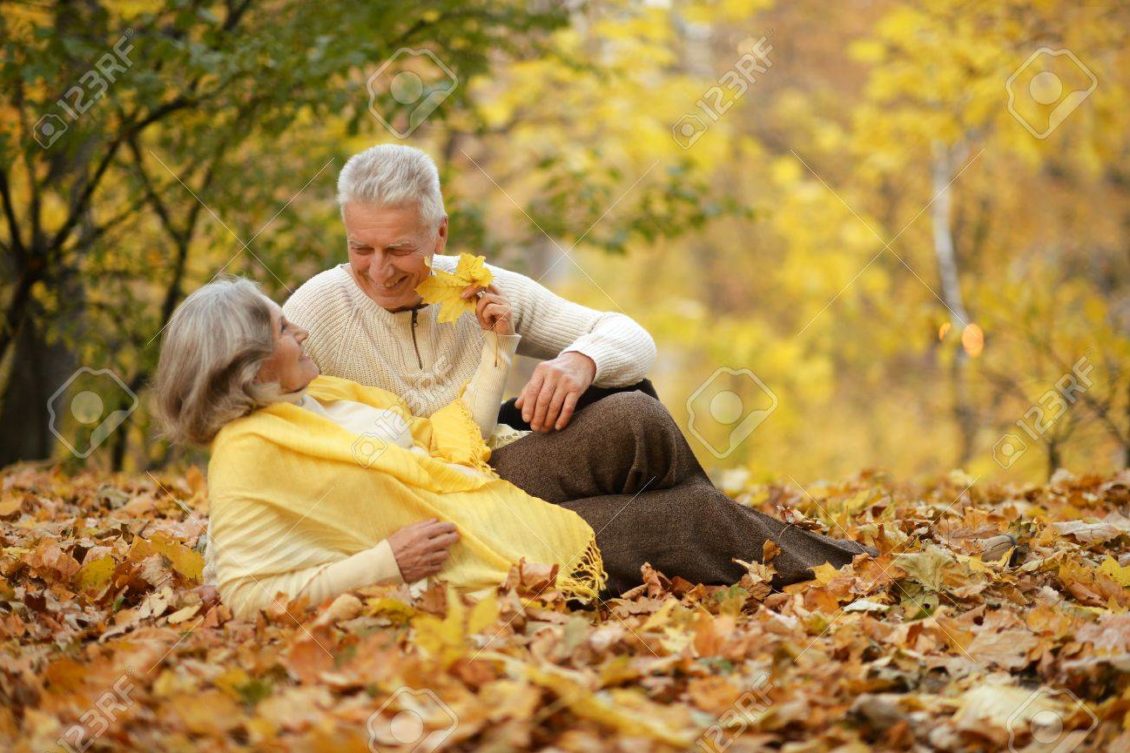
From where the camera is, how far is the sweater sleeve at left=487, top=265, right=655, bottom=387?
3588 mm

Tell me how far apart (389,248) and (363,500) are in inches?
31.7

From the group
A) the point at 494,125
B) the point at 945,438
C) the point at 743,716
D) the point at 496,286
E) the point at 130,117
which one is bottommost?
the point at 945,438

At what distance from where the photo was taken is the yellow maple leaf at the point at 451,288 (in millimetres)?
3354

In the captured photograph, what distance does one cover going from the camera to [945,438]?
45.6 feet

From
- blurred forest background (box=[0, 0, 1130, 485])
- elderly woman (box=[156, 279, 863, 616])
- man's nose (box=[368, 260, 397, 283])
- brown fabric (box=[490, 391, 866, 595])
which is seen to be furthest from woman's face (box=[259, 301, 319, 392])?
blurred forest background (box=[0, 0, 1130, 485])

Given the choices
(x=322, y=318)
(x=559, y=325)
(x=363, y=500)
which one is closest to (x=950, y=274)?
(x=559, y=325)

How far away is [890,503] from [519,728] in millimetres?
2543

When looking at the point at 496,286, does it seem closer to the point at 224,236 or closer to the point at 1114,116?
the point at 224,236

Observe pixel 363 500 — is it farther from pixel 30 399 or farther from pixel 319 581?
pixel 30 399

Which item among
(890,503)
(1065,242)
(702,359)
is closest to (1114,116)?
(1065,242)

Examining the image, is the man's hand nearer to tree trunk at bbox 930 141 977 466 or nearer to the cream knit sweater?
the cream knit sweater

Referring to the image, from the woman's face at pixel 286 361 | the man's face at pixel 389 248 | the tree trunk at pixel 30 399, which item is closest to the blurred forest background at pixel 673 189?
the tree trunk at pixel 30 399

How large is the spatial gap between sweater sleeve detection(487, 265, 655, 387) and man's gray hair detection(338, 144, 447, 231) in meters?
0.35

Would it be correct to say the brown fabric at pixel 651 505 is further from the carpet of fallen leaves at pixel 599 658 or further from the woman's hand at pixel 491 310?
the woman's hand at pixel 491 310
